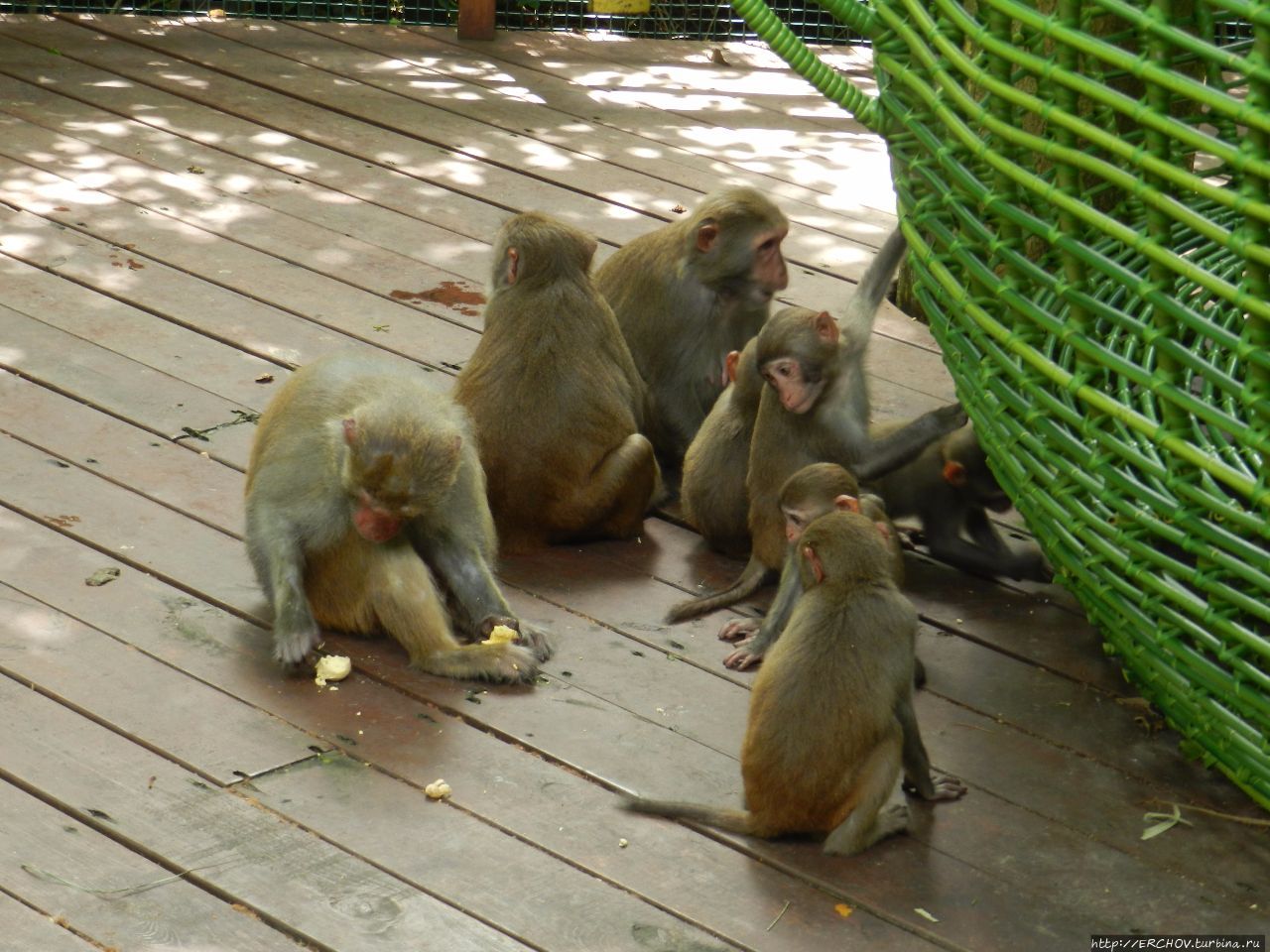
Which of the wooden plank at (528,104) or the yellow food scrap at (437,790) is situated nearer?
the yellow food scrap at (437,790)

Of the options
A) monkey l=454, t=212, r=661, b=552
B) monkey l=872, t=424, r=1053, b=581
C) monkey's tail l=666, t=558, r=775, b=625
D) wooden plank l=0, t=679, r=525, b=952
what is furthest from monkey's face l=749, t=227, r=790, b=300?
wooden plank l=0, t=679, r=525, b=952

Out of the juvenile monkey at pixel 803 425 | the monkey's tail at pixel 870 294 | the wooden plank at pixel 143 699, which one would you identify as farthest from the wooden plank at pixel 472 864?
the monkey's tail at pixel 870 294

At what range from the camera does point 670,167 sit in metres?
7.44

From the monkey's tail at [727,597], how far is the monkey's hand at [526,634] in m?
0.36

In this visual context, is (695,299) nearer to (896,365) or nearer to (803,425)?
(803,425)

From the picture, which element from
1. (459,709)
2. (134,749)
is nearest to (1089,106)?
(459,709)

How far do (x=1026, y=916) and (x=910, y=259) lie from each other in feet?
4.70

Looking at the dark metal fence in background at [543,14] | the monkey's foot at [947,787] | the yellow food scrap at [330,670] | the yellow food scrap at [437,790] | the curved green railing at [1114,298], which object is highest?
the curved green railing at [1114,298]

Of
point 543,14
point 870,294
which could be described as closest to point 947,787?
point 870,294

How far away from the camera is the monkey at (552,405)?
15.7 feet

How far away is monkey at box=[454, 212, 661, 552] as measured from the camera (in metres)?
4.79

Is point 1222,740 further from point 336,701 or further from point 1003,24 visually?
point 336,701

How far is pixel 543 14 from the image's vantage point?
9.09 metres

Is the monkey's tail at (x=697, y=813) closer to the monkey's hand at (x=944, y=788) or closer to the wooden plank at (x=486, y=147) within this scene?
the monkey's hand at (x=944, y=788)
